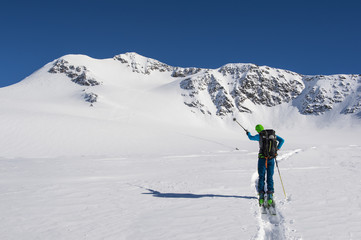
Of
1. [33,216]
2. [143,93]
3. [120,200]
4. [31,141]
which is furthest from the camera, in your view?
[143,93]

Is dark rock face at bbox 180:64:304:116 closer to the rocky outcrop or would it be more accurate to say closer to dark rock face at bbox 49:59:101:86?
the rocky outcrop

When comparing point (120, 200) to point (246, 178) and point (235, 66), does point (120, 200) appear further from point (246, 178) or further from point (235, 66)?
point (235, 66)

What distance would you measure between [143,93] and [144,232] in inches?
3972

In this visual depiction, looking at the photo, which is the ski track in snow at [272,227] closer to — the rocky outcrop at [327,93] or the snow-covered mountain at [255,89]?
the snow-covered mountain at [255,89]

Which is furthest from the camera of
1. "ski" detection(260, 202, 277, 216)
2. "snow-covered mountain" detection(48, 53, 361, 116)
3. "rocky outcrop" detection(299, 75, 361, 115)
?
"rocky outcrop" detection(299, 75, 361, 115)

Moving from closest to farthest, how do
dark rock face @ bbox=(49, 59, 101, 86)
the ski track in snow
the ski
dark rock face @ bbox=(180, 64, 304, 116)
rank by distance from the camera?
the ski track in snow < the ski < dark rock face @ bbox=(49, 59, 101, 86) < dark rock face @ bbox=(180, 64, 304, 116)

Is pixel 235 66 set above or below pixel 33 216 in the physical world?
above

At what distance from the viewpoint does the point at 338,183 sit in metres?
9.19

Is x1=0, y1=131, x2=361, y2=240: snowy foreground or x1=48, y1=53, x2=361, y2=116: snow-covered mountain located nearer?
x1=0, y1=131, x2=361, y2=240: snowy foreground

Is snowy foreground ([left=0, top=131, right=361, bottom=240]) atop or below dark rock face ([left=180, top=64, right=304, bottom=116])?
below

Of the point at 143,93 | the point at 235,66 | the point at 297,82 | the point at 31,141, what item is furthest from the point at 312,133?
the point at 31,141

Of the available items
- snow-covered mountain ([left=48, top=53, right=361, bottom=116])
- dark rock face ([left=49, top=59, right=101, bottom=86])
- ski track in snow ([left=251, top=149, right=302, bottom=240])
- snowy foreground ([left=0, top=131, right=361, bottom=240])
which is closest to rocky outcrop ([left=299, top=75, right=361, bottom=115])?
snow-covered mountain ([left=48, top=53, right=361, bottom=116])

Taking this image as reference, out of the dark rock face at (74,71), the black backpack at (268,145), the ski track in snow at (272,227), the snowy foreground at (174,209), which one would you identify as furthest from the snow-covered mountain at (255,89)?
the ski track in snow at (272,227)

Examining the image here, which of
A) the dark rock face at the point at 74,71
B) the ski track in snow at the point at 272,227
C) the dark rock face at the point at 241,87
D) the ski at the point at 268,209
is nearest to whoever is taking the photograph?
the ski track in snow at the point at 272,227
